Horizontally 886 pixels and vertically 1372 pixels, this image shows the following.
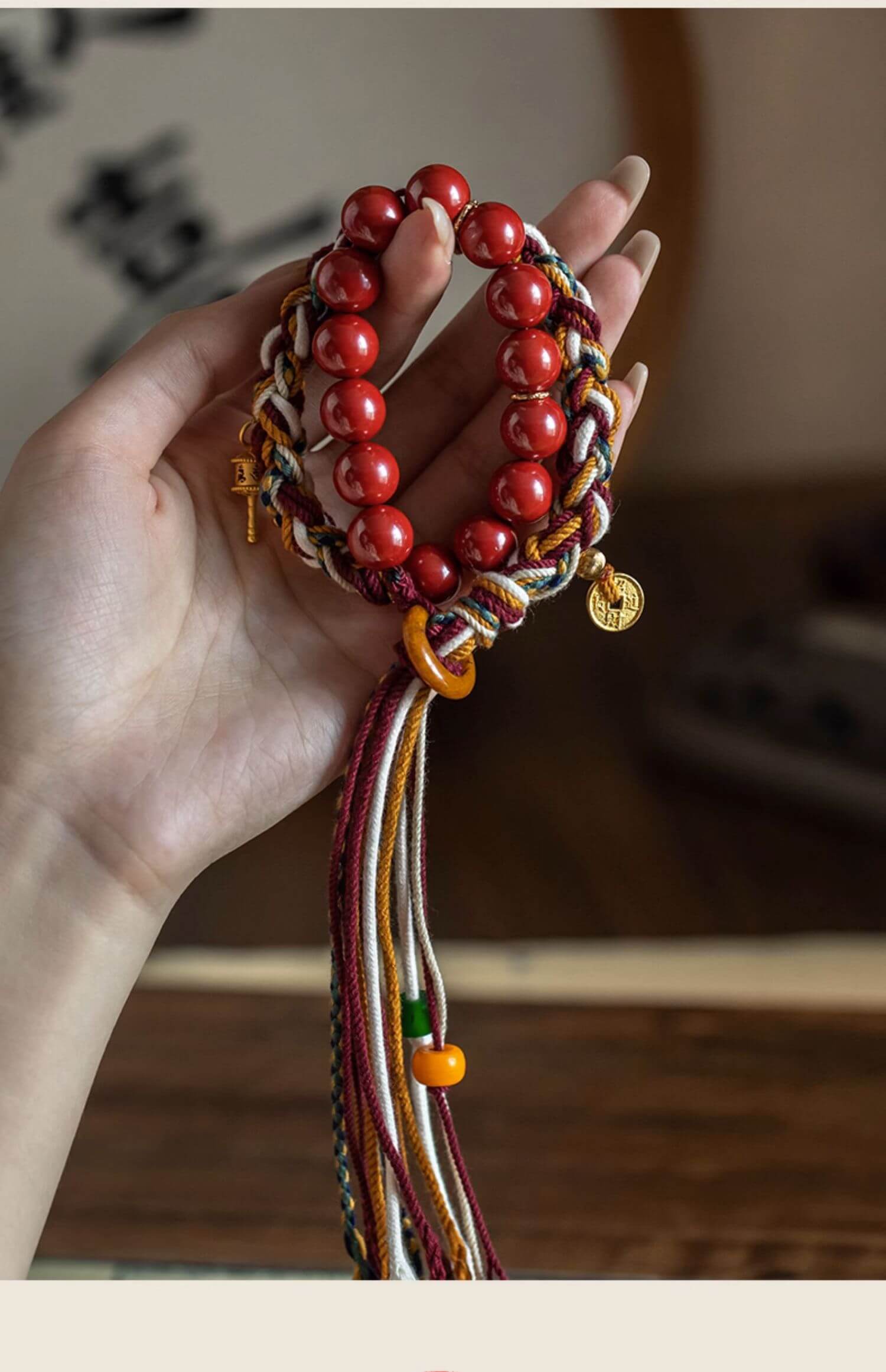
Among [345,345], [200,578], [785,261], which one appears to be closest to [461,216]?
[345,345]

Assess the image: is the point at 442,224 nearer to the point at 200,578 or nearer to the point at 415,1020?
the point at 200,578

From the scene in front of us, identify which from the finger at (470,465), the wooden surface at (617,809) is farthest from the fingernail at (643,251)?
the wooden surface at (617,809)

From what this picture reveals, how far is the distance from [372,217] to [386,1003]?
0.55 meters

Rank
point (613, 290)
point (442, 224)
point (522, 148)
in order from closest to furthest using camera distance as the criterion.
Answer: point (442, 224)
point (613, 290)
point (522, 148)

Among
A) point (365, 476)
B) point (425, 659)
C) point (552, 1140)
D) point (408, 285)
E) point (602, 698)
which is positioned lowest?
point (552, 1140)

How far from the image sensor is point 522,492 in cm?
84

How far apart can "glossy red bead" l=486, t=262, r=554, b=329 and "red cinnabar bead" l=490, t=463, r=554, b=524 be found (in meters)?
0.10

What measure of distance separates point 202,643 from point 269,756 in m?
0.10

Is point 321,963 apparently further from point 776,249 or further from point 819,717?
point 776,249

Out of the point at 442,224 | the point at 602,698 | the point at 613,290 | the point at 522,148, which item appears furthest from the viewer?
the point at 602,698

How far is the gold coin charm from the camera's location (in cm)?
89

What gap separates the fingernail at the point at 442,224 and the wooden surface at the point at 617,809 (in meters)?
0.77

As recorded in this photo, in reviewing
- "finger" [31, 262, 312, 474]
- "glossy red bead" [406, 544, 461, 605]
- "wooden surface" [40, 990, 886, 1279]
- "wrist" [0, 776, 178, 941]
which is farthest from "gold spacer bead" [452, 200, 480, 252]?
"wooden surface" [40, 990, 886, 1279]

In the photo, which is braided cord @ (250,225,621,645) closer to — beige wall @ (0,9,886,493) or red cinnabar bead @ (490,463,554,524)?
red cinnabar bead @ (490,463,554,524)
